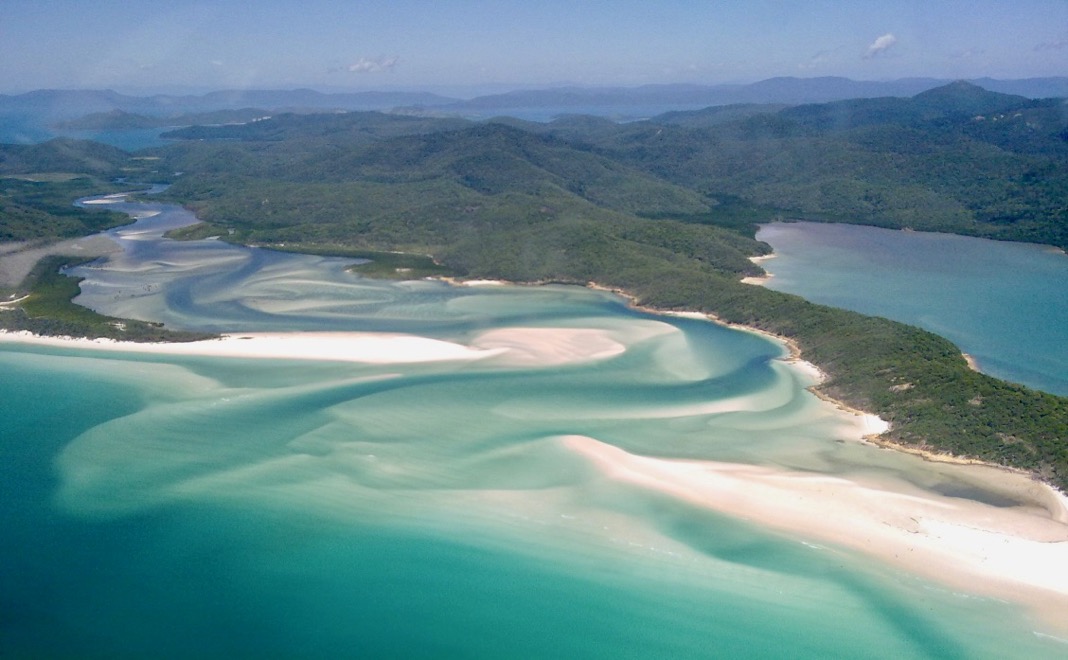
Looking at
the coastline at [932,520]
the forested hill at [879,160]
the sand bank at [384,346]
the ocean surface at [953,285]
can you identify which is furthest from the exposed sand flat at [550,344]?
the forested hill at [879,160]

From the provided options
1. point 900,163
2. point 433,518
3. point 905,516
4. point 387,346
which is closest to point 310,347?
point 387,346

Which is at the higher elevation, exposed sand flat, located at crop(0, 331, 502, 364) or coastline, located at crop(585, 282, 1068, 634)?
exposed sand flat, located at crop(0, 331, 502, 364)

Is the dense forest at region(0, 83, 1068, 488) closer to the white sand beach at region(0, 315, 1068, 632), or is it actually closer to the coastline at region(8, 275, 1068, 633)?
the coastline at region(8, 275, 1068, 633)

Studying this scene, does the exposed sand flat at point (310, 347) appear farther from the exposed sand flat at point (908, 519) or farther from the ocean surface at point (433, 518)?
the exposed sand flat at point (908, 519)

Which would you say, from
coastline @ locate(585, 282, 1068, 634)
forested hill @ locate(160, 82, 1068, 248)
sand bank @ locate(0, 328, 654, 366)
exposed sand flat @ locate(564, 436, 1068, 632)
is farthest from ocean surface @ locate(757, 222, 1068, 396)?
sand bank @ locate(0, 328, 654, 366)

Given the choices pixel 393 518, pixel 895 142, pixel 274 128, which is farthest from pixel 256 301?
pixel 274 128

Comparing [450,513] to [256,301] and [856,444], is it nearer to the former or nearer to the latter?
[856,444]
